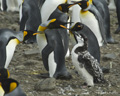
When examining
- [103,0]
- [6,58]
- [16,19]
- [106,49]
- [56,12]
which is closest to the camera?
[6,58]

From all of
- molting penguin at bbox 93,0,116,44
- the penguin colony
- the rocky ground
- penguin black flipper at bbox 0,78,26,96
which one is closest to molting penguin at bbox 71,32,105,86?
the penguin colony

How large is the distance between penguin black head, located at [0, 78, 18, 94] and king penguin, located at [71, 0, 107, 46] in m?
3.94

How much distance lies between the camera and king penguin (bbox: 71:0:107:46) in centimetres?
731

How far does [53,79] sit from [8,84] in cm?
149

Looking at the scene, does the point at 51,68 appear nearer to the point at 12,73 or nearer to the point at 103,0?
the point at 12,73

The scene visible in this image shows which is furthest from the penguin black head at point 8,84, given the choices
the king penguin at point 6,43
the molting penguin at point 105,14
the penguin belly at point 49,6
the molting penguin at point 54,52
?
the molting penguin at point 105,14

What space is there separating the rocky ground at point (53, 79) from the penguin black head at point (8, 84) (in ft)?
4.04

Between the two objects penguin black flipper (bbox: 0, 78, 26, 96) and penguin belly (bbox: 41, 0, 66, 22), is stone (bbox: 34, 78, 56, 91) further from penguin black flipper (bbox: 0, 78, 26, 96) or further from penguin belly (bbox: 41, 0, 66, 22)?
penguin belly (bbox: 41, 0, 66, 22)

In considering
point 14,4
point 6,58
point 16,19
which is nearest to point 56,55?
point 6,58

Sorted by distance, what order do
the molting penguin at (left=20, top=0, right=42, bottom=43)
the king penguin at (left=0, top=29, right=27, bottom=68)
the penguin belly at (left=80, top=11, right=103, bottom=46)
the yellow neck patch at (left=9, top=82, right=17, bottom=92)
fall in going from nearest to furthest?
1. the yellow neck patch at (left=9, top=82, right=17, bottom=92)
2. the king penguin at (left=0, top=29, right=27, bottom=68)
3. the penguin belly at (left=80, top=11, right=103, bottom=46)
4. the molting penguin at (left=20, top=0, right=42, bottom=43)

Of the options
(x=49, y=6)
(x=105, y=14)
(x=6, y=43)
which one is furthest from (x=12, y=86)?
(x=105, y=14)

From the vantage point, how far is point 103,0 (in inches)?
345

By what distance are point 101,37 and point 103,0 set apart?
4.41ft

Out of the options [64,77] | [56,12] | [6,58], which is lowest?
[64,77]
